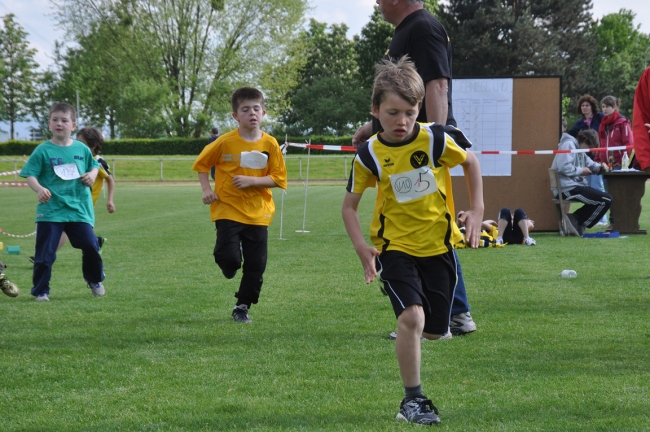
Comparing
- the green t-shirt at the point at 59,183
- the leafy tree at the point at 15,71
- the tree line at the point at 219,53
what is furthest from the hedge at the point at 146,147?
the green t-shirt at the point at 59,183

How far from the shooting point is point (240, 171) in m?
6.79

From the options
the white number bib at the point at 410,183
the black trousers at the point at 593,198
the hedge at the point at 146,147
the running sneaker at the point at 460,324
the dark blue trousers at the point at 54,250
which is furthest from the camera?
the hedge at the point at 146,147

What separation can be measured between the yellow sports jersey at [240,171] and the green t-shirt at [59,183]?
63.8 inches

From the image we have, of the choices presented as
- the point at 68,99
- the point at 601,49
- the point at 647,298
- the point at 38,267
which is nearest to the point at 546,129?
the point at 647,298

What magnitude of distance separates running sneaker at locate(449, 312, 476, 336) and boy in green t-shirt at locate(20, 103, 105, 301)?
3605 millimetres

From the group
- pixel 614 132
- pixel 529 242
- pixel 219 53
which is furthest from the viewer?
pixel 219 53

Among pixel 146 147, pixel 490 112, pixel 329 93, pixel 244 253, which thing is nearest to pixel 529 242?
pixel 490 112

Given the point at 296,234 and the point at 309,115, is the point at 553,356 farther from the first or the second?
the point at 309,115

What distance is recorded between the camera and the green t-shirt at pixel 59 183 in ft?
25.3

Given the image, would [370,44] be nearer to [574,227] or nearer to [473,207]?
[574,227]

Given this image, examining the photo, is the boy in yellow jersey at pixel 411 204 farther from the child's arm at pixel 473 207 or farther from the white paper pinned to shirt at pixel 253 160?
the white paper pinned to shirt at pixel 253 160

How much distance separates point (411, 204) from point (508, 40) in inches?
2299

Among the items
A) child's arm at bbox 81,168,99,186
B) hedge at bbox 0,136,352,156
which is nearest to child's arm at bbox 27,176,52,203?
child's arm at bbox 81,168,99,186

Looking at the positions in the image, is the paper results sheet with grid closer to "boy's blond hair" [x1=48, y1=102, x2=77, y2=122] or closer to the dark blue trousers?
the dark blue trousers
